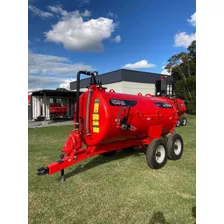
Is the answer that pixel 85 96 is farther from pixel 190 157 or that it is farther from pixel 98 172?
pixel 190 157

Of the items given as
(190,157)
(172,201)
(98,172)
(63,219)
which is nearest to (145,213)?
(172,201)

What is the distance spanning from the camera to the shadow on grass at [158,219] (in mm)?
2764

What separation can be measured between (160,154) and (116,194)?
1.98 metres

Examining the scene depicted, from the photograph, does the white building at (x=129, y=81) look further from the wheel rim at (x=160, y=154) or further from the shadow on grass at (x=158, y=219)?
the shadow on grass at (x=158, y=219)

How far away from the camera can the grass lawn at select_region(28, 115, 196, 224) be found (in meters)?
2.89

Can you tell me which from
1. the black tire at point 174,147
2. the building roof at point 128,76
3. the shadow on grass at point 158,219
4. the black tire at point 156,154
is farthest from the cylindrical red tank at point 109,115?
the building roof at point 128,76

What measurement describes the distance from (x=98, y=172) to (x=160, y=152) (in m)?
1.66

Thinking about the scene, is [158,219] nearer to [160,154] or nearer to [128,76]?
[160,154]

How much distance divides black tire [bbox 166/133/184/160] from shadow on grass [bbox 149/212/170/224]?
2686 millimetres

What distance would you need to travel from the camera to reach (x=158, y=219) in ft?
9.23

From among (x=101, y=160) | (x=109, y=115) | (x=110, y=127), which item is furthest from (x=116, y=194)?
(x=101, y=160)

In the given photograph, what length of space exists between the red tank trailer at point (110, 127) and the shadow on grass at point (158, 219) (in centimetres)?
181

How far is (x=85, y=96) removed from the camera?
4.65 m

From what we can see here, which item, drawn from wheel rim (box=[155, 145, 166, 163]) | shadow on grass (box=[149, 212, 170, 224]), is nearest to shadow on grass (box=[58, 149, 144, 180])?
wheel rim (box=[155, 145, 166, 163])
